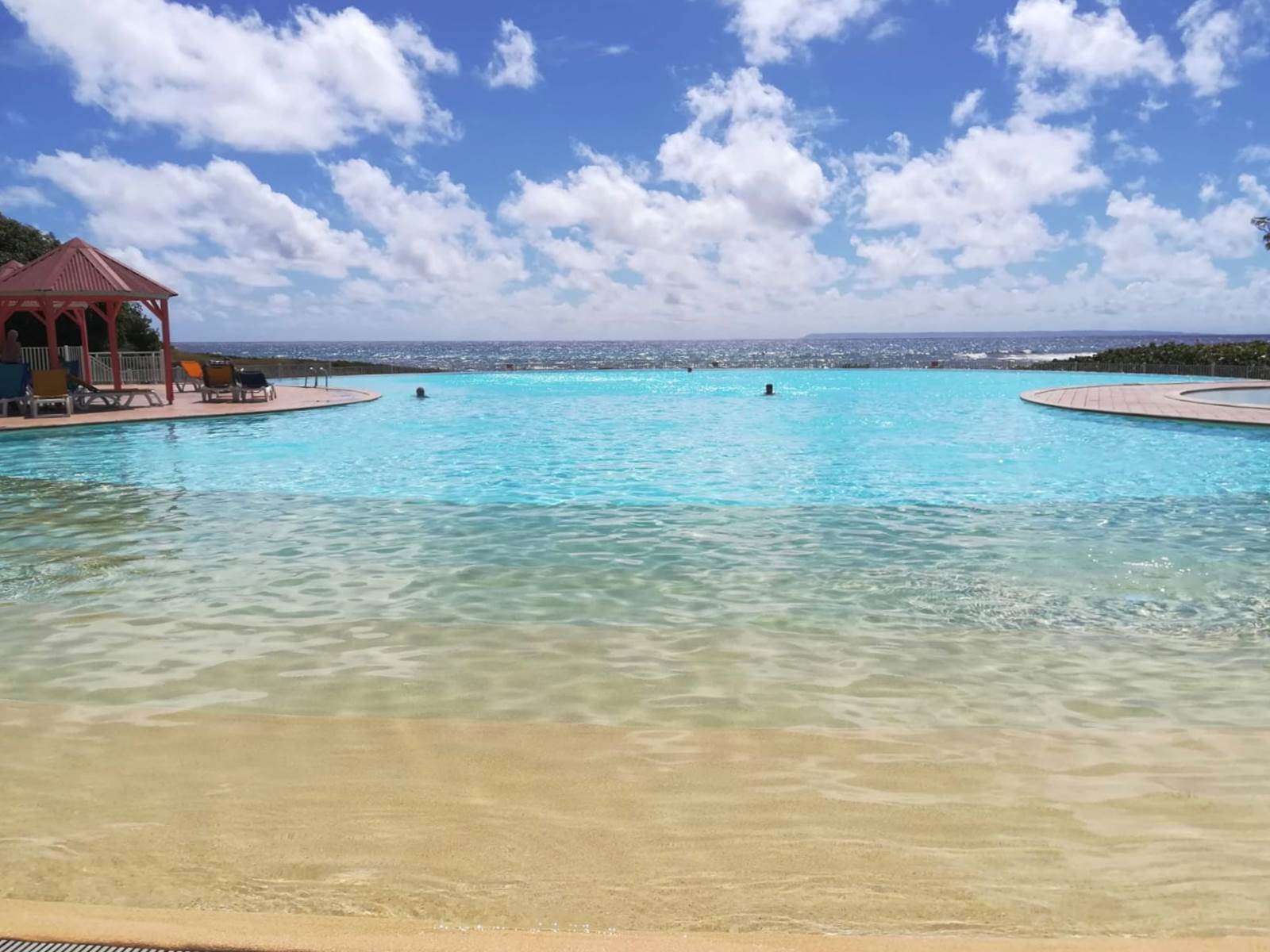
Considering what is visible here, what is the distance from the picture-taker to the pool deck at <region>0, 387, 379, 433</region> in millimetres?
18688

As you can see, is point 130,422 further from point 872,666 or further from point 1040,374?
point 1040,374

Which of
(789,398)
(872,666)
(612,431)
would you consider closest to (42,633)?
(872,666)

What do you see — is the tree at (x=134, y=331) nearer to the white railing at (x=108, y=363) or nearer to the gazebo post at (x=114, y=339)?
the white railing at (x=108, y=363)

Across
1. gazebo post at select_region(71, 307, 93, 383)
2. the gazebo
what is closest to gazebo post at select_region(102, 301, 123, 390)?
the gazebo

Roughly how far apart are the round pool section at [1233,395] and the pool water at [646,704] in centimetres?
1429

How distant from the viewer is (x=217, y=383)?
2398 cm

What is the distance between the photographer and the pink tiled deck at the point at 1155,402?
758 inches

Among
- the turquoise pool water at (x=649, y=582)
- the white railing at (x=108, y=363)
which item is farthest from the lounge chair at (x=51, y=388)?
the turquoise pool water at (x=649, y=582)

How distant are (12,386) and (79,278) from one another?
3.05m

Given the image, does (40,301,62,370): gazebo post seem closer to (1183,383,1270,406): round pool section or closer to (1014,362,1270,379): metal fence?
(1183,383,1270,406): round pool section

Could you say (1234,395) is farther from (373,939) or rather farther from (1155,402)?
(373,939)

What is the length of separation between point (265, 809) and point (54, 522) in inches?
306

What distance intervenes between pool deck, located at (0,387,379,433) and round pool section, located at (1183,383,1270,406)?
2185cm

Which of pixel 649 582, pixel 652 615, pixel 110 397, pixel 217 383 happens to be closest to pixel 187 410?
pixel 110 397
